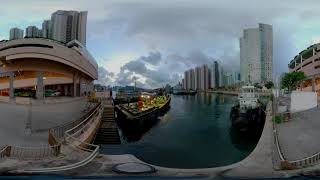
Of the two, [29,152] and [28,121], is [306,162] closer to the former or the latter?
[29,152]

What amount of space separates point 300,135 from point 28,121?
1708 cm

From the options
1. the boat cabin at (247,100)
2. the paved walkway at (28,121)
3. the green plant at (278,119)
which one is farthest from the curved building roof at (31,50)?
the green plant at (278,119)

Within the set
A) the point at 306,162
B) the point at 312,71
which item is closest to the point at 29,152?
the point at 306,162

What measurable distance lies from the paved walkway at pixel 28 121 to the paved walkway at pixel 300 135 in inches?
490

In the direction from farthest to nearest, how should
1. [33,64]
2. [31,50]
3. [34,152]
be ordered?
[33,64] → [31,50] → [34,152]

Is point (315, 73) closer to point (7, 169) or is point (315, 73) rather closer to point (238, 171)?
point (238, 171)

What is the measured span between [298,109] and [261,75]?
117m

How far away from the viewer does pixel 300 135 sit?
767 inches

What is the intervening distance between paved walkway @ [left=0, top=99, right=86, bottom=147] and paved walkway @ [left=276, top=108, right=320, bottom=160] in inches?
490

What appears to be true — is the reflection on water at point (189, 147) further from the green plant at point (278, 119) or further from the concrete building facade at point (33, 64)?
the concrete building facade at point (33, 64)

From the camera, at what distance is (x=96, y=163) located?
13609 mm

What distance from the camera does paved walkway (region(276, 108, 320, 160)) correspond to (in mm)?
15703

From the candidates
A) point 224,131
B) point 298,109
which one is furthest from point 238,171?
point 224,131

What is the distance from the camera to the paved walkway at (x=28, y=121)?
61.4 ft
